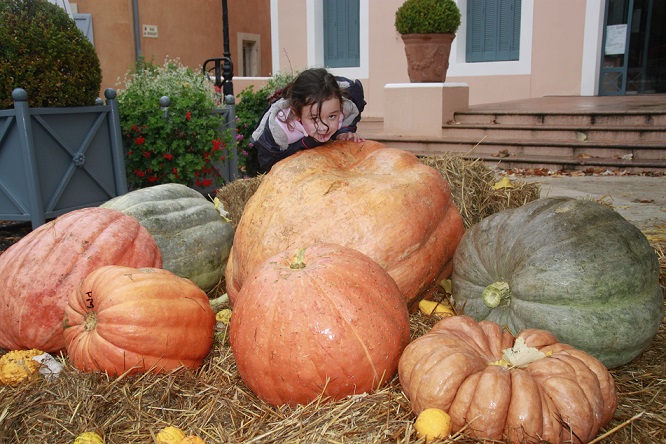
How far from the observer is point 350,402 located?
82.1 inches

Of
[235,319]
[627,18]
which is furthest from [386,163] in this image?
[627,18]

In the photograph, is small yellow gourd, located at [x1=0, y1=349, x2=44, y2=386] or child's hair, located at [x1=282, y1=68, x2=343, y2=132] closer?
small yellow gourd, located at [x1=0, y1=349, x2=44, y2=386]

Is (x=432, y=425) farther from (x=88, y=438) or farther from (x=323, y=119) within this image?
(x=323, y=119)

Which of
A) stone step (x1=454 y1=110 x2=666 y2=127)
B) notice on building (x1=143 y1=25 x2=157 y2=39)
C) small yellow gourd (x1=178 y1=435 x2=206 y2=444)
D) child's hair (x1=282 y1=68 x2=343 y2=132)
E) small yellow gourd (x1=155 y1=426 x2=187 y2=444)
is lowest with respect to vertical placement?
small yellow gourd (x1=155 y1=426 x2=187 y2=444)

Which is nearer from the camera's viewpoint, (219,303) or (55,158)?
(219,303)

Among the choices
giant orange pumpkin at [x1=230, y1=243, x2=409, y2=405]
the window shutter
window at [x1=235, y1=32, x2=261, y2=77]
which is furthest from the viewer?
window at [x1=235, y1=32, x2=261, y2=77]

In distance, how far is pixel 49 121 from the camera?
4.84 m

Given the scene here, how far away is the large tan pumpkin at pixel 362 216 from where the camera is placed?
2754 mm

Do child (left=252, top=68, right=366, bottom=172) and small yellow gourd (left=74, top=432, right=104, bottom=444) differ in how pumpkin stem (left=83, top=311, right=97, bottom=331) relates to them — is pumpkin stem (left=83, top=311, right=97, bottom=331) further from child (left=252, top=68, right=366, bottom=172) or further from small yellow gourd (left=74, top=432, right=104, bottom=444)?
child (left=252, top=68, right=366, bottom=172)

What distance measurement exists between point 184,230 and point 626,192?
534 centimetres

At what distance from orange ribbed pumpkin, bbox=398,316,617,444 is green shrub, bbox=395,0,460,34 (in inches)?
315

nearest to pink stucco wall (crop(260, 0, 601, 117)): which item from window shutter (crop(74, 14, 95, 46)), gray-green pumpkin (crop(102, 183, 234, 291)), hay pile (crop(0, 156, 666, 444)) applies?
window shutter (crop(74, 14, 95, 46))

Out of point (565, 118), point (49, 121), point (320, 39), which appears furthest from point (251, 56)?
point (49, 121)

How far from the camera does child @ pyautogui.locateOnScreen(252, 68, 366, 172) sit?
10.6 ft
